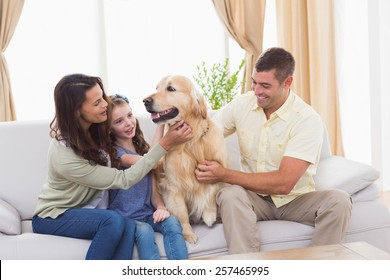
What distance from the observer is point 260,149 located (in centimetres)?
263

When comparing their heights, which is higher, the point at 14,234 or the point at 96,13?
the point at 96,13

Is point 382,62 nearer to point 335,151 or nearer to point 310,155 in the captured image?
point 335,151

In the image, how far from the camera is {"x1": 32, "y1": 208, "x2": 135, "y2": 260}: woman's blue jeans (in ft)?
7.47

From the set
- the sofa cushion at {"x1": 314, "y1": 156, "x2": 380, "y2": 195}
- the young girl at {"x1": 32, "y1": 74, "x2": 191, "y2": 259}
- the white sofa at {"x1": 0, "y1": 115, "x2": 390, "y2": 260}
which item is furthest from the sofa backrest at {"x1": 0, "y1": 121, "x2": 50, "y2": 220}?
the sofa cushion at {"x1": 314, "y1": 156, "x2": 380, "y2": 195}

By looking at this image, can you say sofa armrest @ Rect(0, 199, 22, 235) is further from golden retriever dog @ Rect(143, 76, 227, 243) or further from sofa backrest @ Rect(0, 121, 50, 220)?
golden retriever dog @ Rect(143, 76, 227, 243)

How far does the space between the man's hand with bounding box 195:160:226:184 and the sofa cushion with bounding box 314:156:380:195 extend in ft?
1.95

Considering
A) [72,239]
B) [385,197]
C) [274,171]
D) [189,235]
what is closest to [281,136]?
[274,171]

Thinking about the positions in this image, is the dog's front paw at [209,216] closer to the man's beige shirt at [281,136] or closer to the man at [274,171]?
the man at [274,171]

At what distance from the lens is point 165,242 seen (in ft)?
7.77

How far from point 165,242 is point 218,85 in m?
2.46

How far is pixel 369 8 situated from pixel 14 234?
3.37 meters

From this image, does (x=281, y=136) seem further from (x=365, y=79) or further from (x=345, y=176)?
(x=365, y=79)
